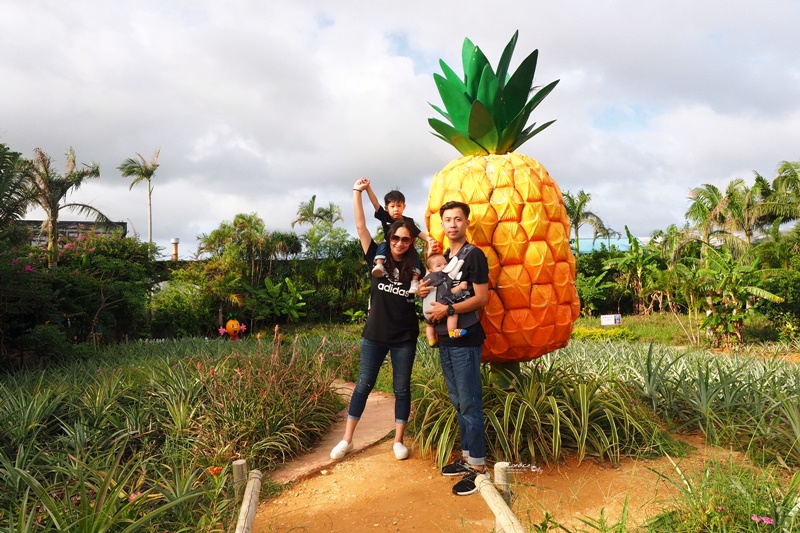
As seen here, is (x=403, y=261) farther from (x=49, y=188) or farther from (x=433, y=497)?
(x=49, y=188)

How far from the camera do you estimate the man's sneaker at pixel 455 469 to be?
11.7 ft

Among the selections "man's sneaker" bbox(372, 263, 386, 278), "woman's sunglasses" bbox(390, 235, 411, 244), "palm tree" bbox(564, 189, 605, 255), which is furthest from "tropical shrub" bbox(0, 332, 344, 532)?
"palm tree" bbox(564, 189, 605, 255)

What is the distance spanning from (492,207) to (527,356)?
3.72 ft

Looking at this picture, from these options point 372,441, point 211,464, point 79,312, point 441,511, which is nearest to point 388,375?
point 372,441

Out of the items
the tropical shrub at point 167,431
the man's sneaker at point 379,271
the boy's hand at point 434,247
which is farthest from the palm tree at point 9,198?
the boy's hand at point 434,247

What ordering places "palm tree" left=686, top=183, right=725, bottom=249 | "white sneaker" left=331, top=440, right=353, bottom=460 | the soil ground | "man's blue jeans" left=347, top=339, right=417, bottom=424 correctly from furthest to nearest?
"palm tree" left=686, top=183, right=725, bottom=249
"white sneaker" left=331, top=440, right=353, bottom=460
"man's blue jeans" left=347, top=339, right=417, bottom=424
the soil ground

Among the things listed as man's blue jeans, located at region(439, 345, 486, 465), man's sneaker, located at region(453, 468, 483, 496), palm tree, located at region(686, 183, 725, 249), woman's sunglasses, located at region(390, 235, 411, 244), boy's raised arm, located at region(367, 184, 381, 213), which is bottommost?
man's sneaker, located at region(453, 468, 483, 496)

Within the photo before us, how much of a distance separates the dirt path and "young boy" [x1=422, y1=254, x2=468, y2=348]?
39.3 inches

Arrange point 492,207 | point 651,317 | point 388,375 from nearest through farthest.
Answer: point 492,207
point 388,375
point 651,317

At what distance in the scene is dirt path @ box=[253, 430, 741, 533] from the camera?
3102mm

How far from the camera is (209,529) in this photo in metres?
2.91

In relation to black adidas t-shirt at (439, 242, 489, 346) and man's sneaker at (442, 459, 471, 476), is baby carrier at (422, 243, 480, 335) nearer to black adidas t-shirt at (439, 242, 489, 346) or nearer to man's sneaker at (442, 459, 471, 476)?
black adidas t-shirt at (439, 242, 489, 346)

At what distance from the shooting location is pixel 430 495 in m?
3.41

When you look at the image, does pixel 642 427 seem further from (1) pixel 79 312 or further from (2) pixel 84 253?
(2) pixel 84 253
